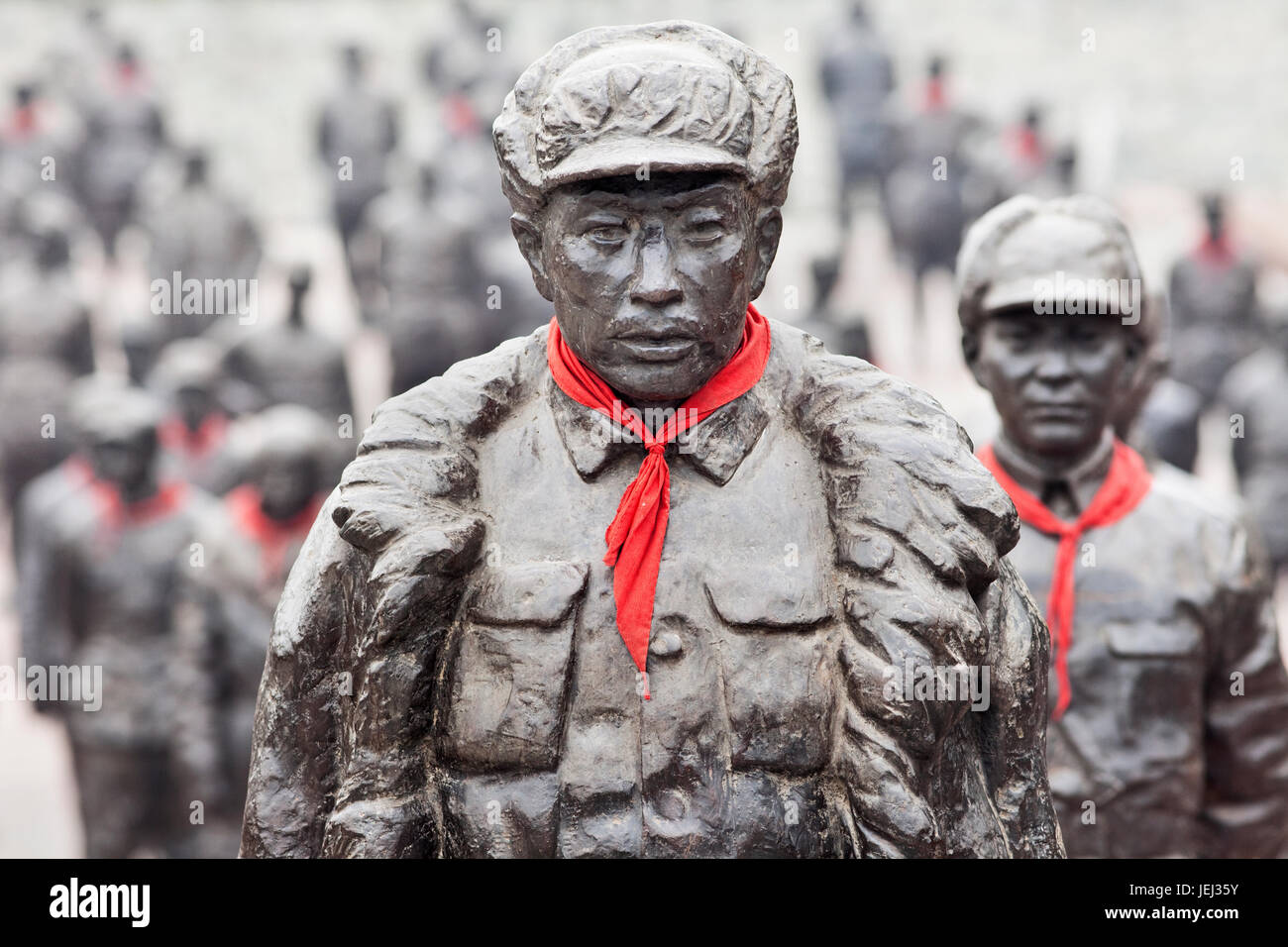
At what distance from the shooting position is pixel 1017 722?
12.2 ft

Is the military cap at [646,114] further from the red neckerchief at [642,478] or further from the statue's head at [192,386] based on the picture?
the statue's head at [192,386]

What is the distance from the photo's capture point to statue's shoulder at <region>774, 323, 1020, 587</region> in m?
3.58

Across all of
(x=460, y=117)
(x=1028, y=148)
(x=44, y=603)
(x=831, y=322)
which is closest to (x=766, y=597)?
(x=44, y=603)

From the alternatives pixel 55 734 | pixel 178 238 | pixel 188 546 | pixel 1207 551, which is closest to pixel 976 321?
pixel 1207 551

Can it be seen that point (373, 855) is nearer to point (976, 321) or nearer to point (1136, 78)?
point (976, 321)

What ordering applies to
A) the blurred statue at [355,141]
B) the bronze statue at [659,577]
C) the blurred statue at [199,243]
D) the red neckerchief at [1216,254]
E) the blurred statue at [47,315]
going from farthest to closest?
the blurred statue at [355,141] → the blurred statue at [199,243] → the red neckerchief at [1216,254] → the blurred statue at [47,315] → the bronze statue at [659,577]

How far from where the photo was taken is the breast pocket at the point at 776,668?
3529 millimetres

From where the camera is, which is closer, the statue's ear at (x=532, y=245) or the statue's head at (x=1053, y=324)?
the statue's ear at (x=532, y=245)

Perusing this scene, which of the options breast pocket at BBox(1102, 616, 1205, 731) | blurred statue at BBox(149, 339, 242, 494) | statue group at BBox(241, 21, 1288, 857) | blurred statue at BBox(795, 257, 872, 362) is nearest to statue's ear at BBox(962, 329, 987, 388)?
breast pocket at BBox(1102, 616, 1205, 731)

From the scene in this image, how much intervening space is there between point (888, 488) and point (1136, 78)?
2312 cm

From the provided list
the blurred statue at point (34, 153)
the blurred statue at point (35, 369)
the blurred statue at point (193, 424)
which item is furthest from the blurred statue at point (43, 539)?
the blurred statue at point (34, 153)

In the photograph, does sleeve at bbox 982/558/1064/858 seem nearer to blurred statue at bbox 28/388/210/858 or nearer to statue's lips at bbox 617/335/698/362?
statue's lips at bbox 617/335/698/362

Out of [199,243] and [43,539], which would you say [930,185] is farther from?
[43,539]

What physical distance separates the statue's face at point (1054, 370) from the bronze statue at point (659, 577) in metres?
1.95
